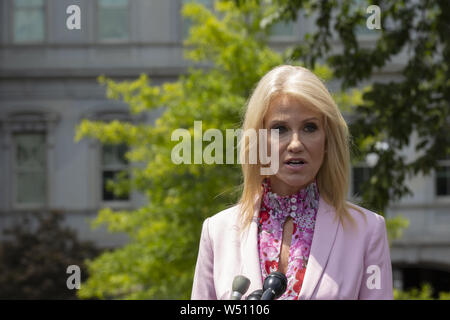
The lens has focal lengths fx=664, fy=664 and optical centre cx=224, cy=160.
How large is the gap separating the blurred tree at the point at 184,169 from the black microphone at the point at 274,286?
5068 millimetres

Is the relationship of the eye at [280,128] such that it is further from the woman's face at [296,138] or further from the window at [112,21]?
the window at [112,21]

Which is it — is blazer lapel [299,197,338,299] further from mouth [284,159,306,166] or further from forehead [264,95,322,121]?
forehead [264,95,322,121]

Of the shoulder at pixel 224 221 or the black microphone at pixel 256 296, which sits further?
the shoulder at pixel 224 221

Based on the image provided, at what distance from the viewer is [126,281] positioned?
25.2 feet

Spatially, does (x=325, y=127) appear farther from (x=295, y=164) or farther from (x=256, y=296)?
(x=256, y=296)

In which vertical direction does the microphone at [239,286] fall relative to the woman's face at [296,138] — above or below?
below

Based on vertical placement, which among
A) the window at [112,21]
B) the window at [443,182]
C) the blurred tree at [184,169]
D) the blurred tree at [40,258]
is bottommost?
the blurred tree at [40,258]

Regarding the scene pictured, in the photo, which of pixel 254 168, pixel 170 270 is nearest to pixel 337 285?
pixel 254 168

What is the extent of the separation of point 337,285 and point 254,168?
46cm

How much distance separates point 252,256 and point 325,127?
1.48 feet

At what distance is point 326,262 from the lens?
1.96 m

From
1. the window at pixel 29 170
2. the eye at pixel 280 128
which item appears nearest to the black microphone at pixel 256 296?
the eye at pixel 280 128

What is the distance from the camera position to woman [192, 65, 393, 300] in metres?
1.95

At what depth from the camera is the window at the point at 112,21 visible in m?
16.4
